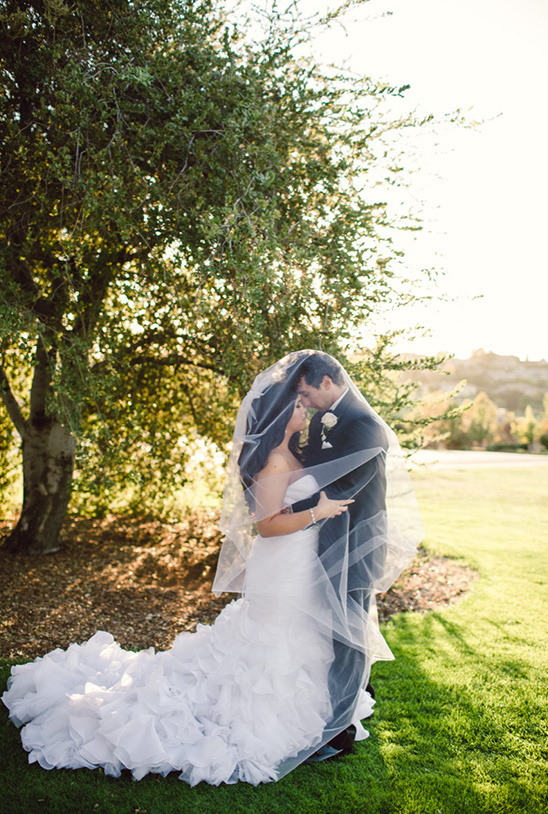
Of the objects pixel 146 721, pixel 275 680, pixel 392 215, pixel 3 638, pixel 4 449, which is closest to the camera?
pixel 146 721

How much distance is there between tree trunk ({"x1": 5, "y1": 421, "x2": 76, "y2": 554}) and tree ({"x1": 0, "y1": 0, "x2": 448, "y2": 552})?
0.75 metres

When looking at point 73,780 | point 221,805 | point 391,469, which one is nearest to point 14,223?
point 391,469

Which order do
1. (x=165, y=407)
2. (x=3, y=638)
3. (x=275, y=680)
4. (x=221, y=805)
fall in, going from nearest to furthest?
(x=221, y=805)
(x=275, y=680)
(x=3, y=638)
(x=165, y=407)

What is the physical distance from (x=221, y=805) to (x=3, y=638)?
289cm

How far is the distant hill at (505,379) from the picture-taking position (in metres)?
76.6

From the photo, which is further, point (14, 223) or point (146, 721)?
point (14, 223)

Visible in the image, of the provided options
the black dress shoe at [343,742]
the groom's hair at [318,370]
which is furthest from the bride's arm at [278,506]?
the black dress shoe at [343,742]

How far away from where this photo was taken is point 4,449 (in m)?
8.31

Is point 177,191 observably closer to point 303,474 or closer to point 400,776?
point 303,474

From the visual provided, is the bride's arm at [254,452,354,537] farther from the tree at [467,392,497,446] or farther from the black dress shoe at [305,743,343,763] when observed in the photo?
the tree at [467,392,497,446]

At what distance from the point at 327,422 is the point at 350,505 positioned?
603 mm

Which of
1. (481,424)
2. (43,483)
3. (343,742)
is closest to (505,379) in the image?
(481,424)

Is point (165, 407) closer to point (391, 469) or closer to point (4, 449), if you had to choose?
point (4, 449)

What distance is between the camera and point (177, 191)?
5.05 metres
